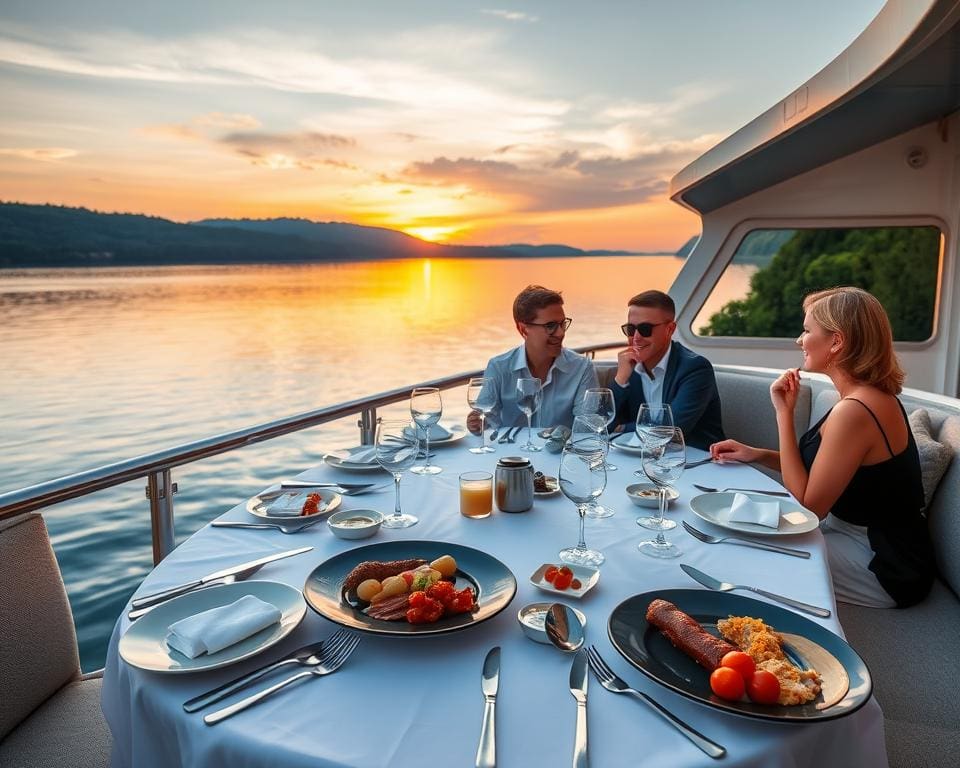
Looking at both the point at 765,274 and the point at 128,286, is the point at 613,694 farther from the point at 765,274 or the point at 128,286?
the point at 128,286

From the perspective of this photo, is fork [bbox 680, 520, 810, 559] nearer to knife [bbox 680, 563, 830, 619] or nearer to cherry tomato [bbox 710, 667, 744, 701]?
knife [bbox 680, 563, 830, 619]

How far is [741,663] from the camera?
1.05 meters

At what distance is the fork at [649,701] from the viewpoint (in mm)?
912

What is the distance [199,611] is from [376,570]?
363mm

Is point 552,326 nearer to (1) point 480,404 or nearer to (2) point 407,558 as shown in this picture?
(1) point 480,404

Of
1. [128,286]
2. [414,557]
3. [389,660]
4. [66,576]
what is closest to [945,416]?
[414,557]

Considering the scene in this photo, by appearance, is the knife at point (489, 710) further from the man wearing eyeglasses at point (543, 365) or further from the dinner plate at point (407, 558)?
the man wearing eyeglasses at point (543, 365)

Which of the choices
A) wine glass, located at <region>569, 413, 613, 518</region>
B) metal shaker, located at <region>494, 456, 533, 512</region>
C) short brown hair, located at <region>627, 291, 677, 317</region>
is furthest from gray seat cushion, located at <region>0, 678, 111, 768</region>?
short brown hair, located at <region>627, 291, 677, 317</region>

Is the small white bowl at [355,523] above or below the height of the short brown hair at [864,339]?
below

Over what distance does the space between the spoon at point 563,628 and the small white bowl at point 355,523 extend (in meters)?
0.64

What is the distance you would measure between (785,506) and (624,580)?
768 millimetres

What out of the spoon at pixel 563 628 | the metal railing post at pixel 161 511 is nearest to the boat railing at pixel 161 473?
the metal railing post at pixel 161 511

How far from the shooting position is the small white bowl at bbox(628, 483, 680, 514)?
1987mm

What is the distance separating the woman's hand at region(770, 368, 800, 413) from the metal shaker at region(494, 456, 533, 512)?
1.25m
